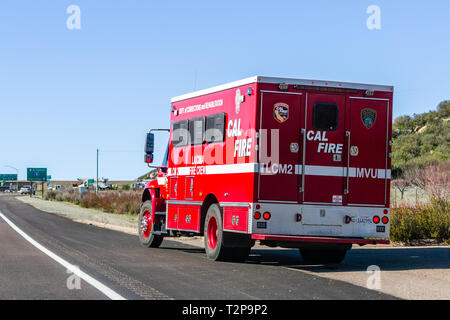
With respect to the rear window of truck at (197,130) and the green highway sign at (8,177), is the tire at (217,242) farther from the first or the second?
the green highway sign at (8,177)

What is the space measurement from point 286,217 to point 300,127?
1768 millimetres

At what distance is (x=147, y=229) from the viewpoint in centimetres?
1886

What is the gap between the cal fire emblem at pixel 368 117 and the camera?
14397 millimetres

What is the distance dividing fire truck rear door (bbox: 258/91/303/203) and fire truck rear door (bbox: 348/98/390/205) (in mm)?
1157

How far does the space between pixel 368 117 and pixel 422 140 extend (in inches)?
1986

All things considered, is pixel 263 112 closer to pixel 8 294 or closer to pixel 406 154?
pixel 8 294

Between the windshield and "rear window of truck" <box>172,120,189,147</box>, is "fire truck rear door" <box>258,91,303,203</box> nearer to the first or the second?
"rear window of truck" <box>172,120,189,147</box>

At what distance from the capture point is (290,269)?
13906 millimetres

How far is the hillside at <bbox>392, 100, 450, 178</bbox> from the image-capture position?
52.1 metres

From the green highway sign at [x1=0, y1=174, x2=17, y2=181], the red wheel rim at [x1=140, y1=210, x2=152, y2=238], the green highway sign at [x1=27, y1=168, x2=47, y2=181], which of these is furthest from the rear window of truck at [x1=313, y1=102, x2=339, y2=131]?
the green highway sign at [x1=0, y1=174, x2=17, y2=181]

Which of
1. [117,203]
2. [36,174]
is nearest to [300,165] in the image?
[117,203]

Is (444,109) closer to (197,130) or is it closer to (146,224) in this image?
(146,224)
